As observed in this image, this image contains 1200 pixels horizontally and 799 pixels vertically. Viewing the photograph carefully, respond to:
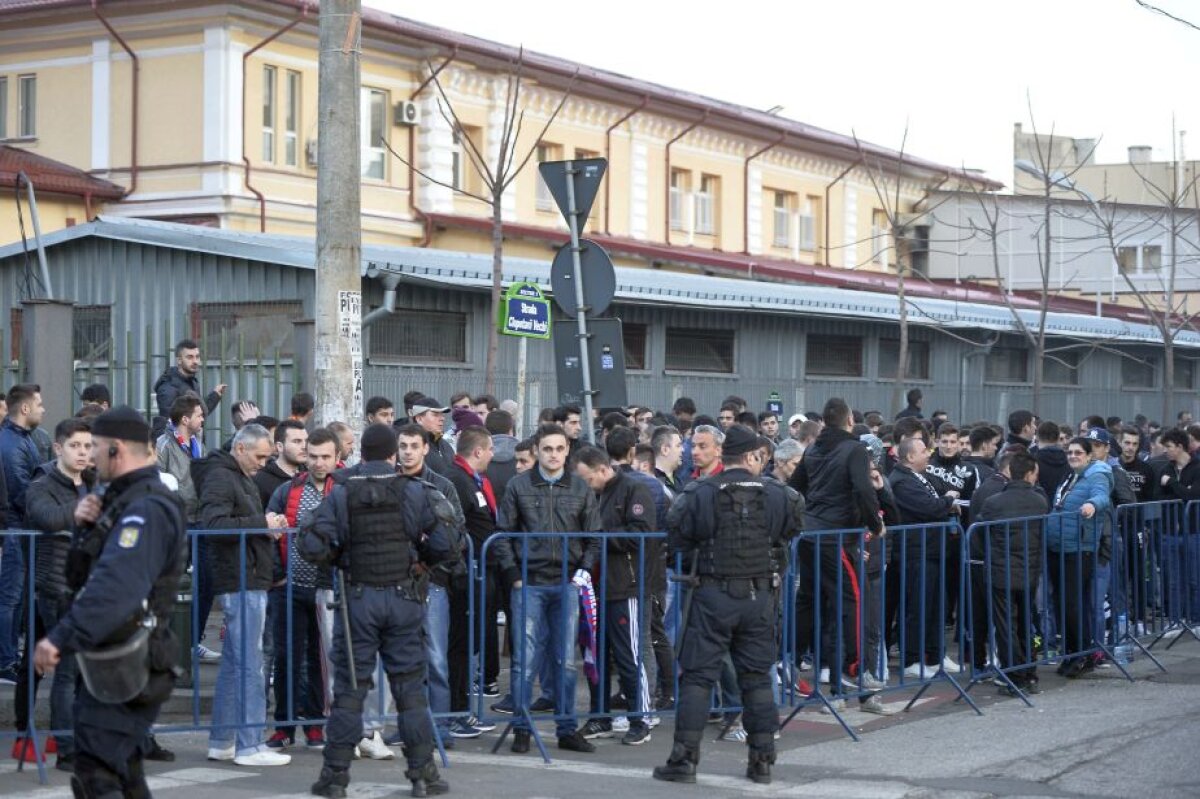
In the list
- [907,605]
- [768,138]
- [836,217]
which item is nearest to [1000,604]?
[907,605]

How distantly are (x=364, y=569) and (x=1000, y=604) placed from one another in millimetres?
5539

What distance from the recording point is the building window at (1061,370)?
36062 millimetres

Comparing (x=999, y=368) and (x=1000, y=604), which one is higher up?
(x=999, y=368)

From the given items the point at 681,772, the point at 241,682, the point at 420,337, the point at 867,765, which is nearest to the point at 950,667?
the point at 867,765

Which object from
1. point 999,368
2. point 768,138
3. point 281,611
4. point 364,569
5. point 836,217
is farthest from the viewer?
point 836,217

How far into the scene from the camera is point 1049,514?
43.7 feet

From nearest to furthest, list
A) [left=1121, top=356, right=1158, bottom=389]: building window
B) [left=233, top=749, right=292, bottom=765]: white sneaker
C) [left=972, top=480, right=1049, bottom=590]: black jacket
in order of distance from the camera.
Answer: [left=233, top=749, right=292, bottom=765]: white sneaker < [left=972, top=480, right=1049, bottom=590]: black jacket < [left=1121, top=356, right=1158, bottom=389]: building window

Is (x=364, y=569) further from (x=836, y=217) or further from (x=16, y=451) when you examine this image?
(x=836, y=217)

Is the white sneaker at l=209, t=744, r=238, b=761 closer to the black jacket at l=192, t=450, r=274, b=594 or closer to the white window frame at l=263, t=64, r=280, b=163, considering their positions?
the black jacket at l=192, t=450, r=274, b=594

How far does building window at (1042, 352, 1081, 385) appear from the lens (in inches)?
1420

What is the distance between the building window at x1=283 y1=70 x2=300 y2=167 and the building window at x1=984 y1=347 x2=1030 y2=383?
525 inches

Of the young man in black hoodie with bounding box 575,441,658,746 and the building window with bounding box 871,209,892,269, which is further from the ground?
the building window with bounding box 871,209,892,269

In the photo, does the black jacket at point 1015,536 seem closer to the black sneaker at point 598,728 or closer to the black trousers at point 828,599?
→ the black trousers at point 828,599

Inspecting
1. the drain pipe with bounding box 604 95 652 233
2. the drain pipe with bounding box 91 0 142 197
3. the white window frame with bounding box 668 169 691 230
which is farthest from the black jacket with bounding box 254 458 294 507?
the white window frame with bounding box 668 169 691 230
